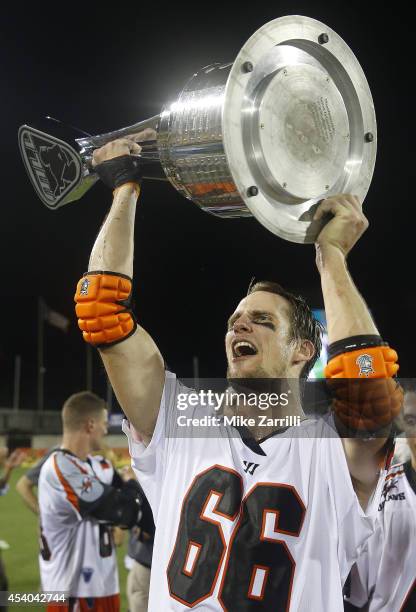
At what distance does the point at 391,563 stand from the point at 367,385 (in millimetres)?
1392

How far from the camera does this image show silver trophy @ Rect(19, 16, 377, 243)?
1258 mm

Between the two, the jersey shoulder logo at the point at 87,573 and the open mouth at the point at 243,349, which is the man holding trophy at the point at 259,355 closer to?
the open mouth at the point at 243,349

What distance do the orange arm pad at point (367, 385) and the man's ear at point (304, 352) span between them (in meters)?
0.49

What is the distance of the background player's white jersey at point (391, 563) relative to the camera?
7.51ft

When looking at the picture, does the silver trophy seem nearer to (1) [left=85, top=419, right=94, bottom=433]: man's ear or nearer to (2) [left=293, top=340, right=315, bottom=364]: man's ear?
(2) [left=293, top=340, right=315, bottom=364]: man's ear

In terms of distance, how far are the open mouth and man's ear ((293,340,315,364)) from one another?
0.48 ft

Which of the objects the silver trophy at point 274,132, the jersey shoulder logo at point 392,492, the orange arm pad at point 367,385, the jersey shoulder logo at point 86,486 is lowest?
the jersey shoulder logo at point 392,492

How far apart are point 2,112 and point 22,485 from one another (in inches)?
107

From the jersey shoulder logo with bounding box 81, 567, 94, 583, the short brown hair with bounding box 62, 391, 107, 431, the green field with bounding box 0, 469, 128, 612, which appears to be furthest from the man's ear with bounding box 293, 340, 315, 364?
the green field with bounding box 0, 469, 128, 612

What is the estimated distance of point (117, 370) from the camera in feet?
4.75

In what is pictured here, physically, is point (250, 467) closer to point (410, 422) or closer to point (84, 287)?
point (84, 287)

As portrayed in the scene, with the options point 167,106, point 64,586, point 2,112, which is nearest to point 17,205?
point 2,112

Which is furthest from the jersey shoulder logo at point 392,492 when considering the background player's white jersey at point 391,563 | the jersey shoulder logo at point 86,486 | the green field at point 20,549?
the green field at point 20,549

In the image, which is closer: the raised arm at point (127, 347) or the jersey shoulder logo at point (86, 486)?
the raised arm at point (127, 347)
